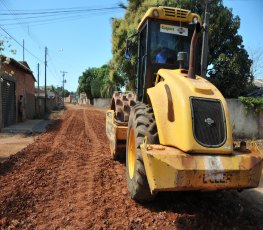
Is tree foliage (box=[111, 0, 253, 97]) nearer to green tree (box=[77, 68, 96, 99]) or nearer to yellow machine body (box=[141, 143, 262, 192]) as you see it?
yellow machine body (box=[141, 143, 262, 192])

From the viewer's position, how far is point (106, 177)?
808 centimetres

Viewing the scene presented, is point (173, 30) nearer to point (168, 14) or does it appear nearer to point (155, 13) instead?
point (168, 14)

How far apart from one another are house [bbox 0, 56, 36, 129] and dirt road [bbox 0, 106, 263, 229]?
38.2 ft

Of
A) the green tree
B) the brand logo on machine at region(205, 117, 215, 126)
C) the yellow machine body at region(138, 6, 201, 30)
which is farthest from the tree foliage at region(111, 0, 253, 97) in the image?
the green tree

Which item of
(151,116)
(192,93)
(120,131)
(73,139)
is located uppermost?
(192,93)

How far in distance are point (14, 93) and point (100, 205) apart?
19509 mm

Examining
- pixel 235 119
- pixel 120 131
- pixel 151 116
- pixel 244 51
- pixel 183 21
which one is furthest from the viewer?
pixel 244 51

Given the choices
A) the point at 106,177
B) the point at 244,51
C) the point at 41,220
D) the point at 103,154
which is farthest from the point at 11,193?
the point at 244,51

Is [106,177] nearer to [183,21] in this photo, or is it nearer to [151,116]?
[151,116]

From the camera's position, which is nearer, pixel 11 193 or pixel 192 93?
pixel 192 93

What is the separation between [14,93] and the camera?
2411 cm

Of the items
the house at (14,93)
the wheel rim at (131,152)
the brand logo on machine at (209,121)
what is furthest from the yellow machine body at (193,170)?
the house at (14,93)

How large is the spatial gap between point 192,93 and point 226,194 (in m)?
2.47

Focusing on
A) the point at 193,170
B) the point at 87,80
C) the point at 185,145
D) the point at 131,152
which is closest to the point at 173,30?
the point at 131,152
